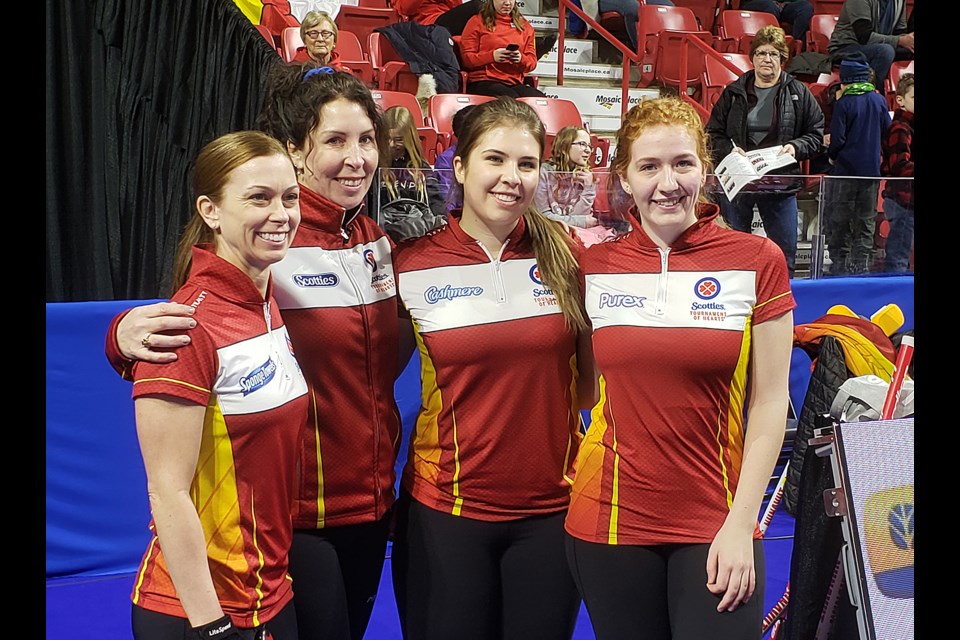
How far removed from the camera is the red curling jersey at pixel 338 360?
2.23 m

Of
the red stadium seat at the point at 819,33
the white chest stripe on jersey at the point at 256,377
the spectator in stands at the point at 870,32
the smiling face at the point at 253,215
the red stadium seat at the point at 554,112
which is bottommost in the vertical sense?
the white chest stripe on jersey at the point at 256,377

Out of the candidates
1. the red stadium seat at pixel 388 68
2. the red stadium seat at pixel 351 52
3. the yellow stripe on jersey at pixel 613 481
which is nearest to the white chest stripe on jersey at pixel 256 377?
the yellow stripe on jersey at pixel 613 481

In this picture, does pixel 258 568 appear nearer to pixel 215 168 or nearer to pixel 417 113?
pixel 215 168

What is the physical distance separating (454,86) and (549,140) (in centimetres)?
111

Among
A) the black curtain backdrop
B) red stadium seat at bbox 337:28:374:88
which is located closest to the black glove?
the black curtain backdrop

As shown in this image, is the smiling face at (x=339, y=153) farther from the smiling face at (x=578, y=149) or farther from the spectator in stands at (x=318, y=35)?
the spectator in stands at (x=318, y=35)

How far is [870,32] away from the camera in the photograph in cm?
852

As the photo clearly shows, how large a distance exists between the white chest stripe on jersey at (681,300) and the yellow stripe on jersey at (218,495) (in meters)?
0.83

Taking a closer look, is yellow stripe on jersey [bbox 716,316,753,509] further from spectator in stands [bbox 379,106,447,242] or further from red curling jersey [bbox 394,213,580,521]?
spectator in stands [bbox 379,106,447,242]

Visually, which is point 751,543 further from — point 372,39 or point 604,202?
point 372,39

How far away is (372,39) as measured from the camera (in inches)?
330

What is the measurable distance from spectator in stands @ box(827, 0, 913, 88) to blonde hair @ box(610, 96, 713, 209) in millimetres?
6503
